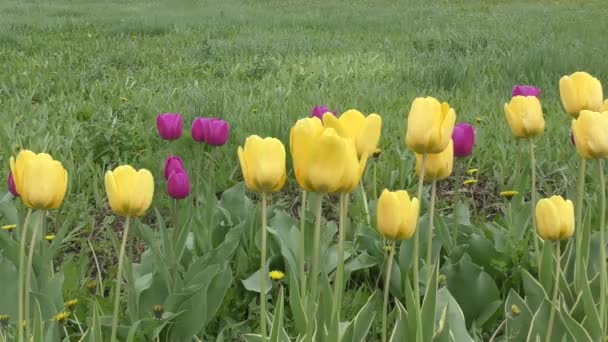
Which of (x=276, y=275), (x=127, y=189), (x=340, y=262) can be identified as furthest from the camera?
(x=276, y=275)

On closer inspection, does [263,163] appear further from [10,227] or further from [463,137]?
[10,227]

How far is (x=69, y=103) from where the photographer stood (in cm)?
358

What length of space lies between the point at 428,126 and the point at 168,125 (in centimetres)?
97

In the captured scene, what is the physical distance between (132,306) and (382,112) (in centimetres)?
202

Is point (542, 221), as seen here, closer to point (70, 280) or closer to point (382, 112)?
point (70, 280)

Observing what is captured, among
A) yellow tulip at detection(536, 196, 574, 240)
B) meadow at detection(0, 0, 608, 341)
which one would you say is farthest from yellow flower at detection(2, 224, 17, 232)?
yellow tulip at detection(536, 196, 574, 240)

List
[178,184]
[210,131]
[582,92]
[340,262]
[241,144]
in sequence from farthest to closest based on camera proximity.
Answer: [241,144], [210,131], [178,184], [582,92], [340,262]

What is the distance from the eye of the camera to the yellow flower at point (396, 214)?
0.98 m

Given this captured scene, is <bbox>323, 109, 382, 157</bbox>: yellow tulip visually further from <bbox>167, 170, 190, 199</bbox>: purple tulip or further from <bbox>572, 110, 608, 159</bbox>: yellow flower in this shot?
<bbox>167, 170, 190, 199</bbox>: purple tulip

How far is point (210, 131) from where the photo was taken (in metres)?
1.79

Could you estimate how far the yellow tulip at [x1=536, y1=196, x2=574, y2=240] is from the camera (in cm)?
108

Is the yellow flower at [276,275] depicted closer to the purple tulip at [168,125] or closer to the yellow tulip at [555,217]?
the purple tulip at [168,125]

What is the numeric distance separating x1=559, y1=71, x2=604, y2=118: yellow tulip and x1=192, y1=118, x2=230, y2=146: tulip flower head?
2.75 feet

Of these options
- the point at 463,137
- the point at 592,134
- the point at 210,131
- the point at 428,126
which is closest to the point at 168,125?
the point at 210,131
